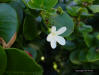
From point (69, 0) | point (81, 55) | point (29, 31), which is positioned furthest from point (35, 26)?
point (69, 0)

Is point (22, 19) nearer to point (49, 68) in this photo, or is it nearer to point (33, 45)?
point (33, 45)

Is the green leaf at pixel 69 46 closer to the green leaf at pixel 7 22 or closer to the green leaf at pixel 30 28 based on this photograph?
the green leaf at pixel 30 28

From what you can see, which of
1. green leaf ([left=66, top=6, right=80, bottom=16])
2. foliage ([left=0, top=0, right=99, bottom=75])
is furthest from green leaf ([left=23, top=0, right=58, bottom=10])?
green leaf ([left=66, top=6, right=80, bottom=16])

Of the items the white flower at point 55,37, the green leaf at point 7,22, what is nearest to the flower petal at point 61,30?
the white flower at point 55,37

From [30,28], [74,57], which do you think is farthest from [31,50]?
[74,57]

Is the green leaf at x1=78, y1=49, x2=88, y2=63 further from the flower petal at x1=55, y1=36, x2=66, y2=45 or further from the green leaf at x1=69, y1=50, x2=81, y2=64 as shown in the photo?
the flower petal at x1=55, y1=36, x2=66, y2=45
